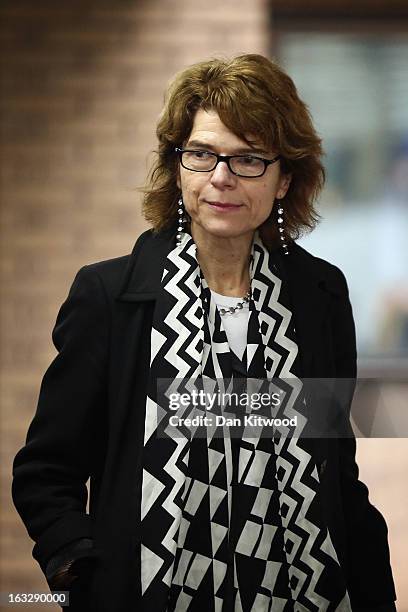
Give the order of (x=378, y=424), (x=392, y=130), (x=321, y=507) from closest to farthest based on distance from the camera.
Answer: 1. (x=321, y=507)
2. (x=378, y=424)
3. (x=392, y=130)

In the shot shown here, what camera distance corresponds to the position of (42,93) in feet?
10.8

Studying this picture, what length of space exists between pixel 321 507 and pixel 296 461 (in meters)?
0.10

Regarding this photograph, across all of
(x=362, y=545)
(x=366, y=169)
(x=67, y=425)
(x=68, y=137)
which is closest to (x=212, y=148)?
(x=67, y=425)

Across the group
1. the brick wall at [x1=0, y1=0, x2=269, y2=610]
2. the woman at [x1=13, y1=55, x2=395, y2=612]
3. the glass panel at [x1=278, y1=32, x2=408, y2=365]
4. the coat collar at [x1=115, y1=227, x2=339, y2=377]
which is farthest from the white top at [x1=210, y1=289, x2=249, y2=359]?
the glass panel at [x1=278, y1=32, x2=408, y2=365]


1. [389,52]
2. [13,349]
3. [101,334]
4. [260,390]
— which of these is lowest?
[13,349]

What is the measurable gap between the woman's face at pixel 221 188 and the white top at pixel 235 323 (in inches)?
5.2

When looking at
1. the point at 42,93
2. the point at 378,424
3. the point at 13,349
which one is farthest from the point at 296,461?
the point at 42,93

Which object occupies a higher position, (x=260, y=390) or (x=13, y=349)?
(x=260, y=390)

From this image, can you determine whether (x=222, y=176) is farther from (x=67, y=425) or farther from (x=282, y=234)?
(x=67, y=425)

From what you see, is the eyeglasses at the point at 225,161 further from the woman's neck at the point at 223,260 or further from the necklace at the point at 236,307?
the necklace at the point at 236,307

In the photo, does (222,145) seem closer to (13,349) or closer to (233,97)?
(233,97)

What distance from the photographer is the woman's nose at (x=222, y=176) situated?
1607 millimetres

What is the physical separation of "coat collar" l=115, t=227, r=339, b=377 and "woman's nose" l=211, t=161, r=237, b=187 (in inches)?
7.4

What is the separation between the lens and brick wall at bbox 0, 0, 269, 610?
10.8ft
